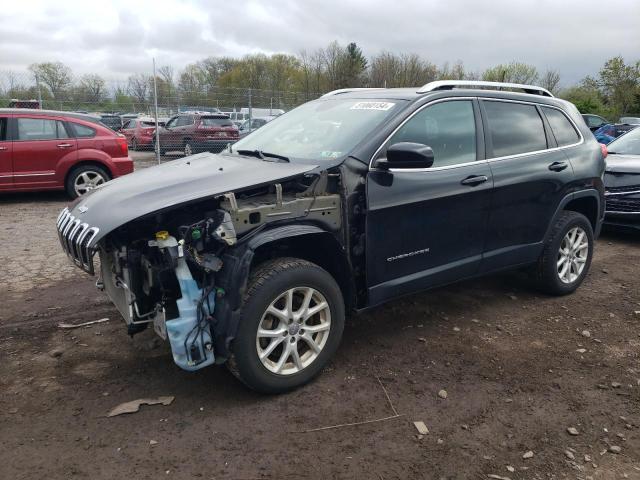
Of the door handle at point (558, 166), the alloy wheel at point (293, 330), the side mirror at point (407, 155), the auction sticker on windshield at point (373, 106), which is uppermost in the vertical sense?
the auction sticker on windshield at point (373, 106)

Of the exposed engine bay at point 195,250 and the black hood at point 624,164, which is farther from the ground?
the black hood at point 624,164

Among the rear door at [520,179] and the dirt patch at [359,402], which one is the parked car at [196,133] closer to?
the dirt patch at [359,402]

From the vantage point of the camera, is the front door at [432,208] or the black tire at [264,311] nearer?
the black tire at [264,311]

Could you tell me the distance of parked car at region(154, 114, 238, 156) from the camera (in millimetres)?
16734

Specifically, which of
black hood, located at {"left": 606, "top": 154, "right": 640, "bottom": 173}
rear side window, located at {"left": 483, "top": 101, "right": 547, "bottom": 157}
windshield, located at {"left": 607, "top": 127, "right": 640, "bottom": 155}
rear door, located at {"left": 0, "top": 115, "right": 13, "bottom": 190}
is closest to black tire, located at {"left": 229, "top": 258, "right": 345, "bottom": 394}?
rear side window, located at {"left": 483, "top": 101, "right": 547, "bottom": 157}

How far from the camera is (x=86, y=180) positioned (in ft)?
31.9

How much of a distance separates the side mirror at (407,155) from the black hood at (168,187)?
50 centimetres

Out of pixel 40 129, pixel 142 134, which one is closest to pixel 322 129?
pixel 40 129

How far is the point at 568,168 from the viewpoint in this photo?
15.8ft

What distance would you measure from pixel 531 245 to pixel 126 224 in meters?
3.39

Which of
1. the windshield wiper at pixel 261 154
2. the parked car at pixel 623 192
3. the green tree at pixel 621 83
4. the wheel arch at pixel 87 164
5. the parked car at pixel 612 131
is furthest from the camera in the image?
the green tree at pixel 621 83

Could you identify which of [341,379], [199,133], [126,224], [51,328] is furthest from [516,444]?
[199,133]

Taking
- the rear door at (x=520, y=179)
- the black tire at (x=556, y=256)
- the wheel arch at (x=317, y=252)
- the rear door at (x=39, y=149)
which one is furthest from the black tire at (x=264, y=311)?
the rear door at (x=39, y=149)

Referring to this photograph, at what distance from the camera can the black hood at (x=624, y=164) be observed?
7196 mm
